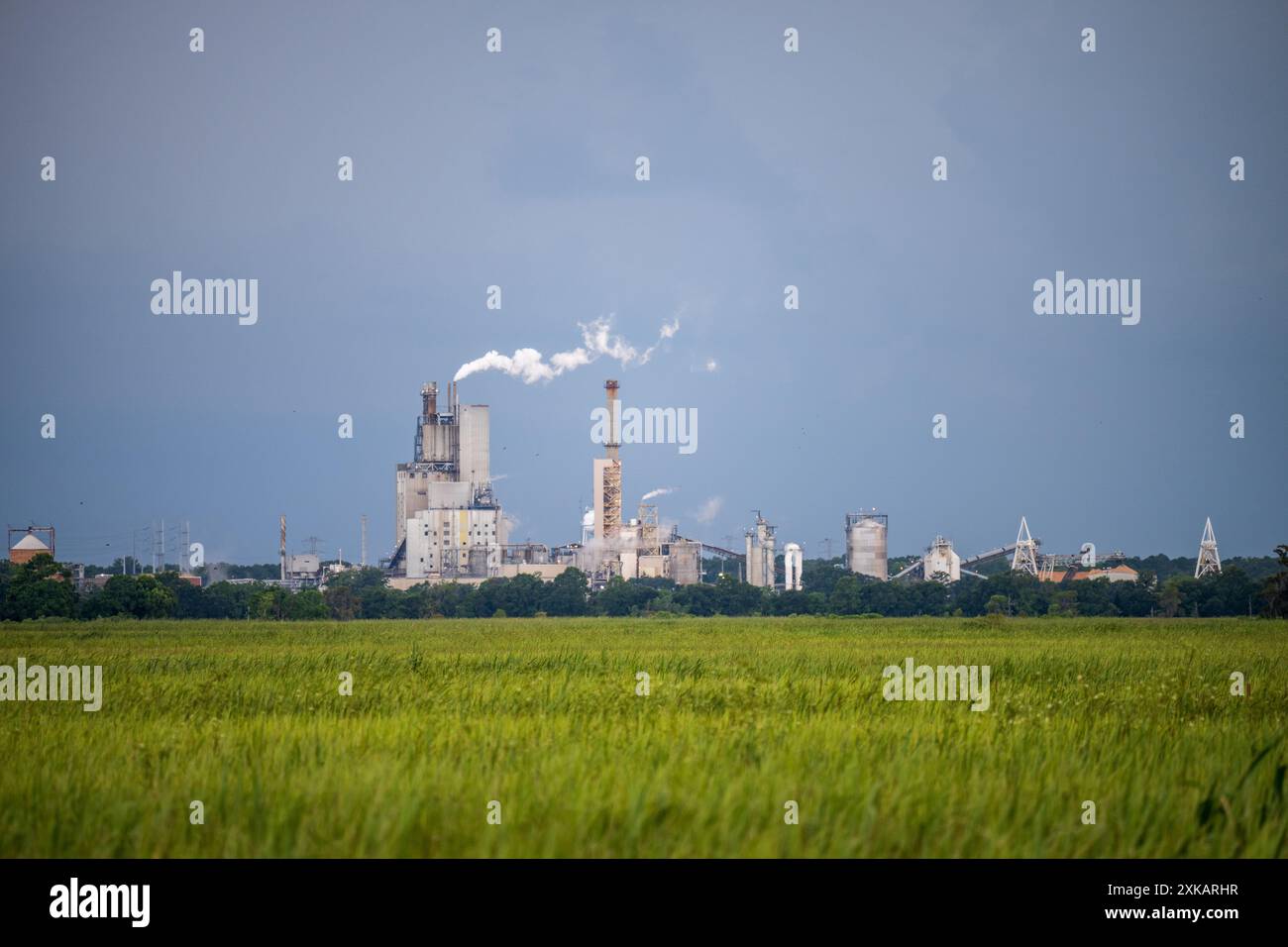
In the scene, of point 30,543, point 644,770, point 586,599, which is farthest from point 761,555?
point 644,770

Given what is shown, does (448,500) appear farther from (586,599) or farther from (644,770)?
(644,770)

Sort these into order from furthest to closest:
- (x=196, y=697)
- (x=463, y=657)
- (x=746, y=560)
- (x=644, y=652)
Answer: (x=746, y=560) → (x=644, y=652) → (x=463, y=657) → (x=196, y=697)

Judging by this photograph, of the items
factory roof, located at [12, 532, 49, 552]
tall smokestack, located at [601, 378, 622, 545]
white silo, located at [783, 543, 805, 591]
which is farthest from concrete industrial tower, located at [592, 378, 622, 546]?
factory roof, located at [12, 532, 49, 552]

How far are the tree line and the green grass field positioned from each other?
63.6 meters

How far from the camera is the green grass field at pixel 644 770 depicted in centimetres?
780

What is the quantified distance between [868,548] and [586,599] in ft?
117

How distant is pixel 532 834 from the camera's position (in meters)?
7.44

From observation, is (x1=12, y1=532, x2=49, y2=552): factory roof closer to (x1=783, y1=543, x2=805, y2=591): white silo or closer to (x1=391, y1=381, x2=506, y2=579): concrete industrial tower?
(x1=391, y1=381, x2=506, y2=579): concrete industrial tower

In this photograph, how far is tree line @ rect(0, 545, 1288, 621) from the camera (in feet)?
256

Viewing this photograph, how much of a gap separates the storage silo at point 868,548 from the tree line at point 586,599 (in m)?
15.6

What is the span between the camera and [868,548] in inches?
5059
